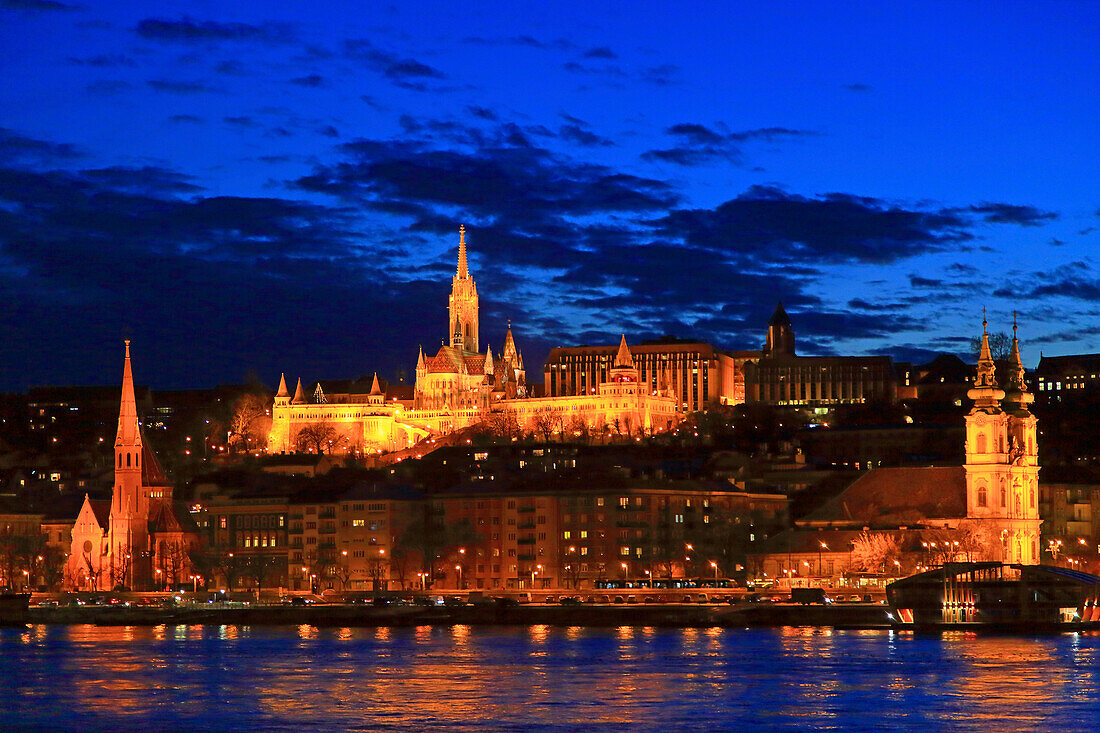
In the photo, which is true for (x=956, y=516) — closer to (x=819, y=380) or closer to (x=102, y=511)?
(x=102, y=511)

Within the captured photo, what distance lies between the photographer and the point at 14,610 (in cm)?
9888

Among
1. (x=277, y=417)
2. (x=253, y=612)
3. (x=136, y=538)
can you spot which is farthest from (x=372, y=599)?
(x=277, y=417)

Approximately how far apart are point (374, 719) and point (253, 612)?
4638 cm

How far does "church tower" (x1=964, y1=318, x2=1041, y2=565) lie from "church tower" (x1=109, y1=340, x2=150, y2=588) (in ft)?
133

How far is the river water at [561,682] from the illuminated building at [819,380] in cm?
10913

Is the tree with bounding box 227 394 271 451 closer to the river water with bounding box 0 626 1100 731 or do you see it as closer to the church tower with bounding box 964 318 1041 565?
the church tower with bounding box 964 318 1041 565

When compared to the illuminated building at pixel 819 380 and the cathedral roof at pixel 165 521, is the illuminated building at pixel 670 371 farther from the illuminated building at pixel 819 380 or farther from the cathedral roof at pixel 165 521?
the cathedral roof at pixel 165 521

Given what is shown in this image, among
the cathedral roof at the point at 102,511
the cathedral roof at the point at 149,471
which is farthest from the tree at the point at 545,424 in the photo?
the cathedral roof at the point at 149,471

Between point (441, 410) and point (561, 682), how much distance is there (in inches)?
5075

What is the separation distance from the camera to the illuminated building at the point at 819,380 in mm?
189250

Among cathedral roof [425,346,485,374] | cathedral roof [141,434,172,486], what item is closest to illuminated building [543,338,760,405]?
cathedral roof [425,346,485,374]

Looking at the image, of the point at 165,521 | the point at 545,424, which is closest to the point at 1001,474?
the point at 165,521

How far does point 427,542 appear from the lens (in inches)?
4454

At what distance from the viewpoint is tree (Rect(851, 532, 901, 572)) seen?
101 m
